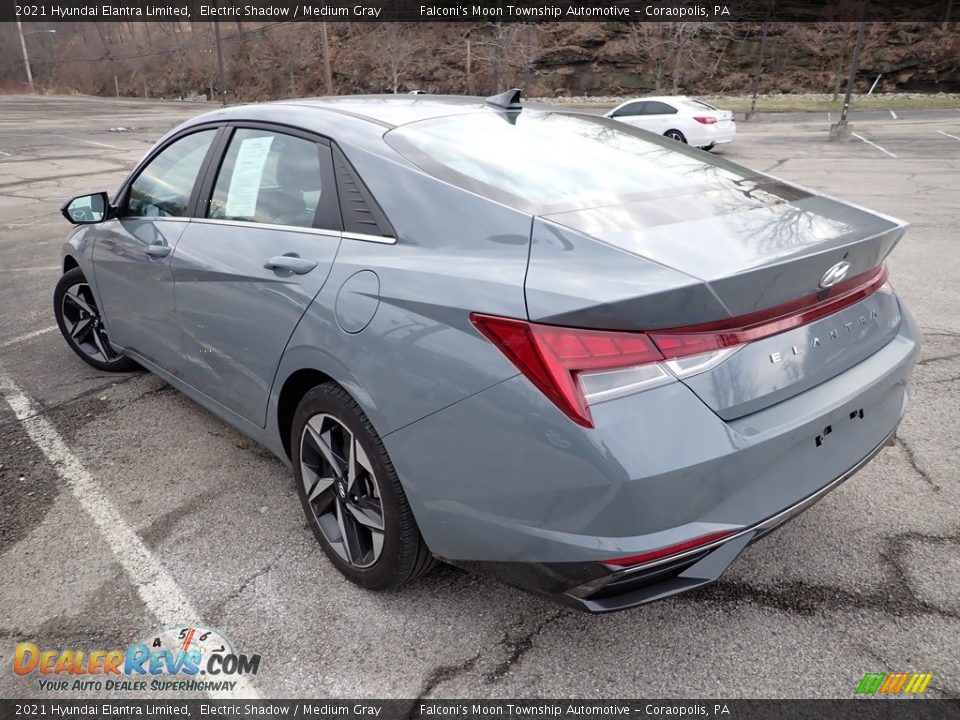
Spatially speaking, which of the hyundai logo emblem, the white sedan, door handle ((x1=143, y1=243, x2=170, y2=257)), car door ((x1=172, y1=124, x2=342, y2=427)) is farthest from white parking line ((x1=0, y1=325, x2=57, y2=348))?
the white sedan

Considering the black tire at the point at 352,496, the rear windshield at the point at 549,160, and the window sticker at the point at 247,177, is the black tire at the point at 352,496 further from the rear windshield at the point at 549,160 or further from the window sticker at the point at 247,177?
the window sticker at the point at 247,177

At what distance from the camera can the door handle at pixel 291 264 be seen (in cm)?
233

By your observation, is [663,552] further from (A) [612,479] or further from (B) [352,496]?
(B) [352,496]

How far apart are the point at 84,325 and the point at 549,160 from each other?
337 cm

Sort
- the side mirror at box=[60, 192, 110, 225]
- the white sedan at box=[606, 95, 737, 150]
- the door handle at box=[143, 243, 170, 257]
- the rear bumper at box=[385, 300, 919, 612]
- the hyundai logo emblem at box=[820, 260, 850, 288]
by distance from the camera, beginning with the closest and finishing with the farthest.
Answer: the rear bumper at box=[385, 300, 919, 612] → the hyundai logo emblem at box=[820, 260, 850, 288] → the door handle at box=[143, 243, 170, 257] → the side mirror at box=[60, 192, 110, 225] → the white sedan at box=[606, 95, 737, 150]

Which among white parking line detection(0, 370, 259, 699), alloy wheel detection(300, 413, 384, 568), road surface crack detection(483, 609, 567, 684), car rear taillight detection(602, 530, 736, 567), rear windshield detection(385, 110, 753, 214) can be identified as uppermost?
rear windshield detection(385, 110, 753, 214)

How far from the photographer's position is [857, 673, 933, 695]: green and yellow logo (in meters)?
1.95

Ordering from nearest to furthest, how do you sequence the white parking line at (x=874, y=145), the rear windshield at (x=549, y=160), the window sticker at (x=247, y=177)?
1. the rear windshield at (x=549, y=160)
2. the window sticker at (x=247, y=177)
3. the white parking line at (x=874, y=145)

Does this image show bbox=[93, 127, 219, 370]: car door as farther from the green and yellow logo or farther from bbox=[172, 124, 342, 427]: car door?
the green and yellow logo

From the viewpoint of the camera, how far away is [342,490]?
2.36 metres

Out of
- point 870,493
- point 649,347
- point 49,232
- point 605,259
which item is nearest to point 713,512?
point 649,347

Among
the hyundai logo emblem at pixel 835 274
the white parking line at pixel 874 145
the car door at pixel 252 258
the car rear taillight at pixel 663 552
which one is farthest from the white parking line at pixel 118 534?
the white parking line at pixel 874 145

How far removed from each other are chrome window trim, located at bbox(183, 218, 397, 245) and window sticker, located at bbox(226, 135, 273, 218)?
43 millimetres

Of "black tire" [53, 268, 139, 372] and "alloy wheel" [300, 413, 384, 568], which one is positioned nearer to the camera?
"alloy wheel" [300, 413, 384, 568]
